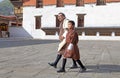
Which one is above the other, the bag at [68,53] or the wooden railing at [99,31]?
the bag at [68,53]

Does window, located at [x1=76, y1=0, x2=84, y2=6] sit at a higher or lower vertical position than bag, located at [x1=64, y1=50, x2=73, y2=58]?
higher

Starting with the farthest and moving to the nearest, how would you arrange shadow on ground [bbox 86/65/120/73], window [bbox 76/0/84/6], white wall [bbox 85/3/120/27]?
window [bbox 76/0/84/6], white wall [bbox 85/3/120/27], shadow on ground [bbox 86/65/120/73]

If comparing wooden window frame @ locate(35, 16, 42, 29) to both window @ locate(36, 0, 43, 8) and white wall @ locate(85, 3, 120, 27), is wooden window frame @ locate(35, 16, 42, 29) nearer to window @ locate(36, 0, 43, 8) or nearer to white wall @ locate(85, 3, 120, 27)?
window @ locate(36, 0, 43, 8)

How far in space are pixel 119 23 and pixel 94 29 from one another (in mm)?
3226

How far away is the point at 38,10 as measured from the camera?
40875mm

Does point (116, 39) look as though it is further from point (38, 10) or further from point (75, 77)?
point (75, 77)

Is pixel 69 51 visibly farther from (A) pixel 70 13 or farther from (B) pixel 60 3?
(B) pixel 60 3

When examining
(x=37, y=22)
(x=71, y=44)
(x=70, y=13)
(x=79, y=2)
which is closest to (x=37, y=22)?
(x=37, y=22)

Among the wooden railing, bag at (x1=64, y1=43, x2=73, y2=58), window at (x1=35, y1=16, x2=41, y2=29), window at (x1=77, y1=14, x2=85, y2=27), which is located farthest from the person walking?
window at (x1=35, y1=16, x2=41, y2=29)

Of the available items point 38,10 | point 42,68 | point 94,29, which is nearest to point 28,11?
point 38,10

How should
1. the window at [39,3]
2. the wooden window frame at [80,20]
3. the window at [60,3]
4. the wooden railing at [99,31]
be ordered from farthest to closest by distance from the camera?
the window at [39,3] < the window at [60,3] < the wooden window frame at [80,20] < the wooden railing at [99,31]

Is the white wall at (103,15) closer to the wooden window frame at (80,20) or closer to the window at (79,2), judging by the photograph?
the wooden window frame at (80,20)

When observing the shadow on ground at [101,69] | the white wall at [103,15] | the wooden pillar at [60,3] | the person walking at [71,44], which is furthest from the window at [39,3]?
the person walking at [71,44]

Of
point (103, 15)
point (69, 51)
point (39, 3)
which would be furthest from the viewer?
point (39, 3)
